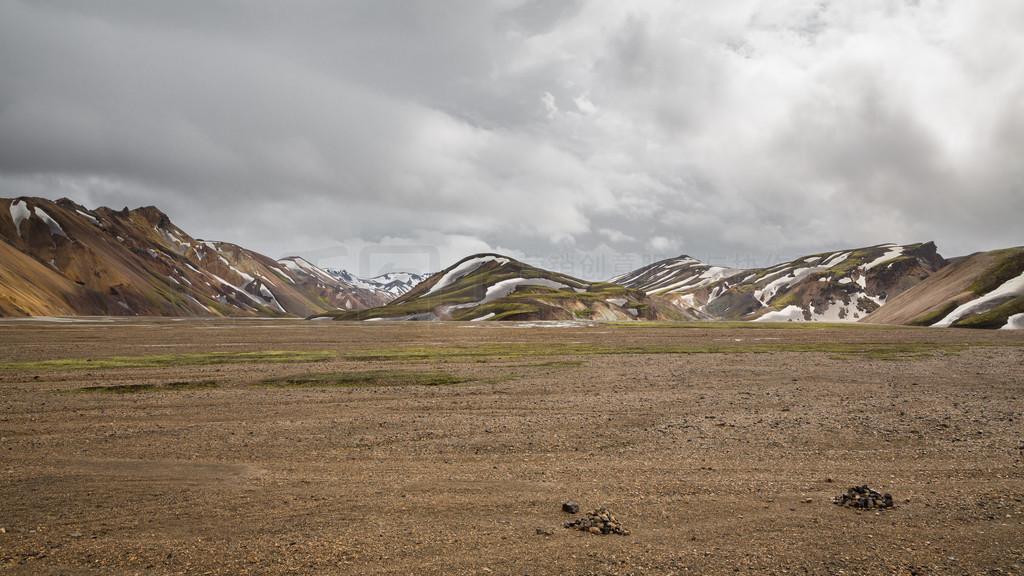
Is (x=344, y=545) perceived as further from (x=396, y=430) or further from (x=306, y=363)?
(x=306, y=363)

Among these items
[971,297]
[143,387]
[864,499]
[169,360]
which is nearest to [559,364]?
[143,387]

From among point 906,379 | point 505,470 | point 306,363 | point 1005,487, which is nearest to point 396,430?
point 505,470

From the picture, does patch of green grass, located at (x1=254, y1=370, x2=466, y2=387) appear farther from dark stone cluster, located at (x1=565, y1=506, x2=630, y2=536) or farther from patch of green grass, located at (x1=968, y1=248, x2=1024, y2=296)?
patch of green grass, located at (x1=968, y1=248, x2=1024, y2=296)

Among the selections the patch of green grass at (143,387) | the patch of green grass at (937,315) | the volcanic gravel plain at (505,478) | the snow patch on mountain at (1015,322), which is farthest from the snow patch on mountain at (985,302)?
the patch of green grass at (143,387)

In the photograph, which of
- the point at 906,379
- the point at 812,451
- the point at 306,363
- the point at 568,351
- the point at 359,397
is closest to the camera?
the point at 812,451

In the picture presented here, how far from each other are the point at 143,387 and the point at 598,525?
1033 inches

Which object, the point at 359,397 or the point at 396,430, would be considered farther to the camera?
the point at 359,397

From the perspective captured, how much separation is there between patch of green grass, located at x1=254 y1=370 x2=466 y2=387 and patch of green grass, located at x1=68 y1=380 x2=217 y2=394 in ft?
9.35

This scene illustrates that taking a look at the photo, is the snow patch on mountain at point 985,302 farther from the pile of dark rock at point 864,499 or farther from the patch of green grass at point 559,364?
the pile of dark rock at point 864,499

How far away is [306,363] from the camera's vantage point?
37250 mm

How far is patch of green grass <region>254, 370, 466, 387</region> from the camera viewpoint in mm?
27047

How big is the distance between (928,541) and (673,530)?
14.4 ft

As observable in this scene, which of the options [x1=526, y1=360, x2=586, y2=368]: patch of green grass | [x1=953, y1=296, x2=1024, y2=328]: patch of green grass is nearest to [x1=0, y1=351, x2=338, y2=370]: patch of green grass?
[x1=526, y1=360, x2=586, y2=368]: patch of green grass

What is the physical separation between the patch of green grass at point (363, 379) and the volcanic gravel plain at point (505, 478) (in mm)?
1751
